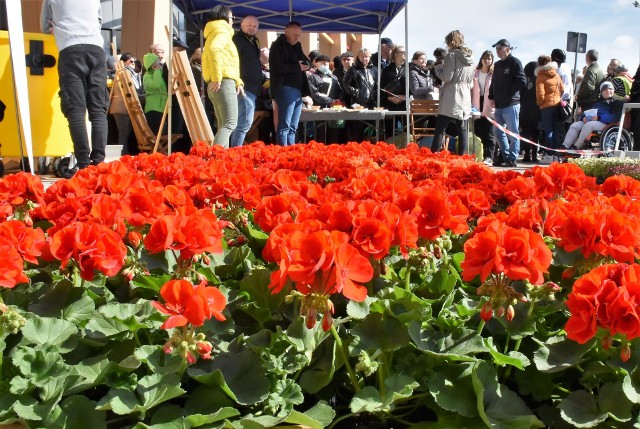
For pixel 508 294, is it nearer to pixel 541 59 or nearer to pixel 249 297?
pixel 249 297

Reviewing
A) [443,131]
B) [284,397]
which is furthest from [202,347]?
[443,131]

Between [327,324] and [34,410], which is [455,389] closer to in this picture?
[327,324]

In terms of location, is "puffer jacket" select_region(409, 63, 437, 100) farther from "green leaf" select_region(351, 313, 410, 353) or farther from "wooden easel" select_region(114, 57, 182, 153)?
"green leaf" select_region(351, 313, 410, 353)

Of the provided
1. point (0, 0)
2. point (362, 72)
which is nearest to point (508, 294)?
point (0, 0)

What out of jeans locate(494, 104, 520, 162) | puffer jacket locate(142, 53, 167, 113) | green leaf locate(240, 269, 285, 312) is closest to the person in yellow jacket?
puffer jacket locate(142, 53, 167, 113)

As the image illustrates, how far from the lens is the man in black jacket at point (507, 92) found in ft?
39.4

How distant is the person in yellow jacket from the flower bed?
18.0 feet

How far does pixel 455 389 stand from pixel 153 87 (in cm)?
1062

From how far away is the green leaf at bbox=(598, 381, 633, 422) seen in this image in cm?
146

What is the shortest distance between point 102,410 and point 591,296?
0.91 metres

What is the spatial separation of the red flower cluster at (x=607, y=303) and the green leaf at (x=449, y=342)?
0.22 meters

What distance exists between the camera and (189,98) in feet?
31.4

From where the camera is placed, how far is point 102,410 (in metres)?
1.43

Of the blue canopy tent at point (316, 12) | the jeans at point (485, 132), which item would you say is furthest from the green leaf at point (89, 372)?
the jeans at point (485, 132)
